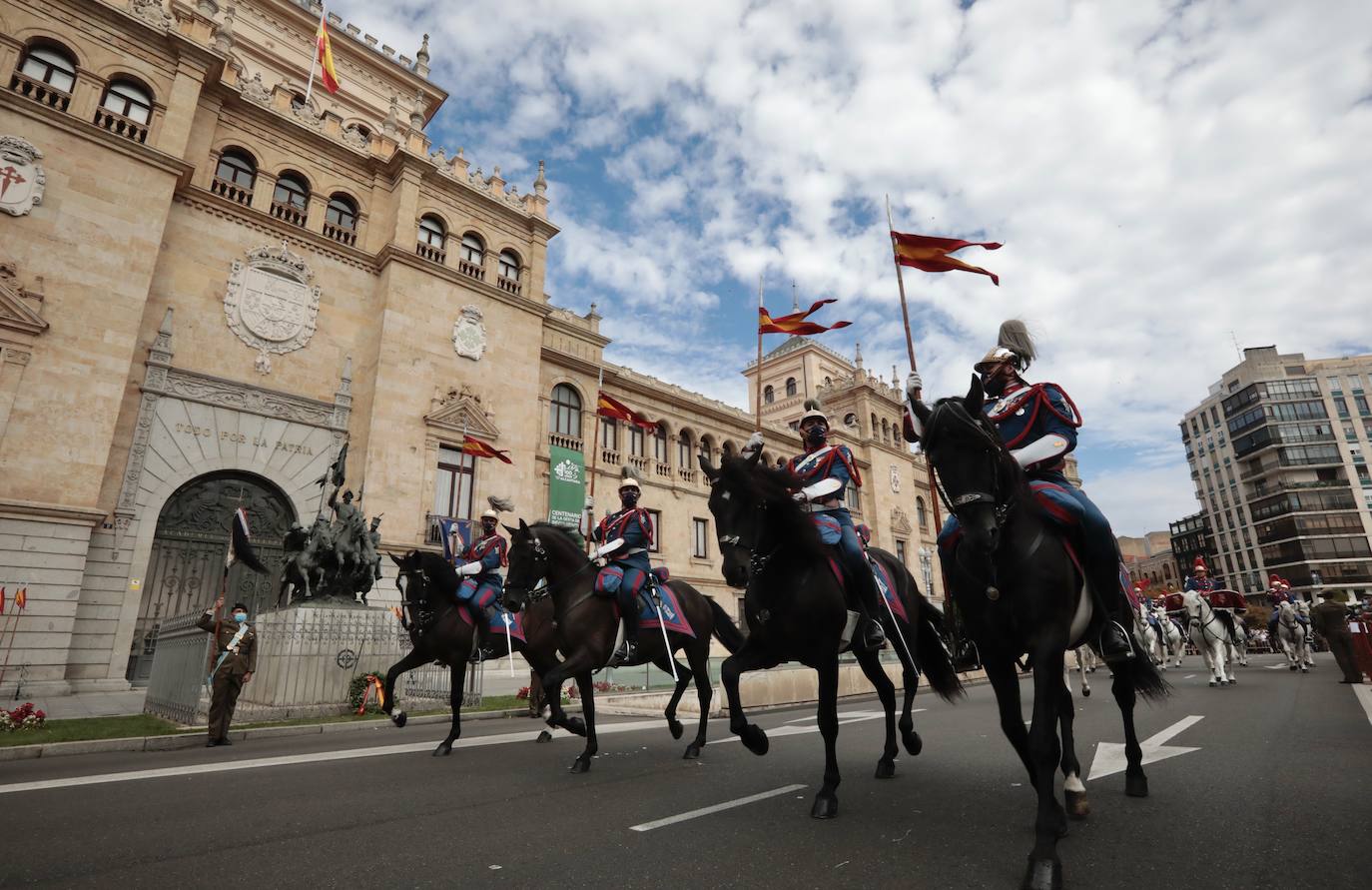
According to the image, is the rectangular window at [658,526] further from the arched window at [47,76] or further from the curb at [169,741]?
the arched window at [47,76]

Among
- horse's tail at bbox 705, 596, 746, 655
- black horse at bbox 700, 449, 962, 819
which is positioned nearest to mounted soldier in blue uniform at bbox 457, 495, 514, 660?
horse's tail at bbox 705, 596, 746, 655

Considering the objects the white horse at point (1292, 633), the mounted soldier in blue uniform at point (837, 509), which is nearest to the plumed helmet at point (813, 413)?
the mounted soldier in blue uniform at point (837, 509)

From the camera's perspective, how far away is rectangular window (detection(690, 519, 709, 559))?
1276 inches

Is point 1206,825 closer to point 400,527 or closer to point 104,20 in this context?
point 400,527

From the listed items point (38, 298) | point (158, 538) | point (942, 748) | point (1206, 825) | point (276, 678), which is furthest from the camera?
point (158, 538)

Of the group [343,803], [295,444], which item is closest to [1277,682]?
[343,803]

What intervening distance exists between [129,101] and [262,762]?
71.4ft

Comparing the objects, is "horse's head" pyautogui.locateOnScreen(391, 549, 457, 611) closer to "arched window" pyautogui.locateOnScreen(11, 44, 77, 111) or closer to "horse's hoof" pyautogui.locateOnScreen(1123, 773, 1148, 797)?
"horse's hoof" pyautogui.locateOnScreen(1123, 773, 1148, 797)

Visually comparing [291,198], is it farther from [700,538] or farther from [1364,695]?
[1364,695]

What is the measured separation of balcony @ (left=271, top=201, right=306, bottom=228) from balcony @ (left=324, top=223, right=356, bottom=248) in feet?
2.59

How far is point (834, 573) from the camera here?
5.34 metres

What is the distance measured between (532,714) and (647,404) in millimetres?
21763

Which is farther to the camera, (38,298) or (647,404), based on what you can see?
(647,404)

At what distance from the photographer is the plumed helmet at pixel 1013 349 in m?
4.90
